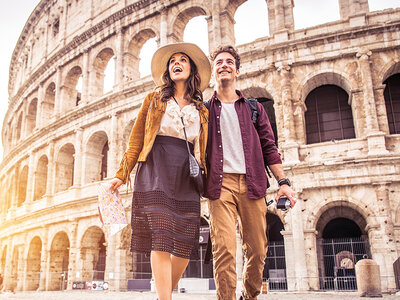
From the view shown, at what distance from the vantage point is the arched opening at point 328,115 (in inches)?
555

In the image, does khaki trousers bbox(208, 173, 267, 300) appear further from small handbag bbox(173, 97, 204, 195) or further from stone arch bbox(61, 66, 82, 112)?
stone arch bbox(61, 66, 82, 112)

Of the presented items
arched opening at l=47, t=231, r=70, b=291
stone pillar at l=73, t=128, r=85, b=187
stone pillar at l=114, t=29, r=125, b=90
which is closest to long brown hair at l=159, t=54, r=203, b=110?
stone pillar at l=114, t=29, r=125, b=90

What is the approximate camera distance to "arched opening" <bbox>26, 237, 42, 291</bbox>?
804 inches

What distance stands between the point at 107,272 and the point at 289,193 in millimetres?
14257

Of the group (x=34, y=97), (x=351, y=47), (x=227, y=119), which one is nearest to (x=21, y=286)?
(x=34, y=97)

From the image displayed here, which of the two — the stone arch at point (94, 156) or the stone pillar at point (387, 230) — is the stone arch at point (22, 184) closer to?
the stone arch at point (94, 156)

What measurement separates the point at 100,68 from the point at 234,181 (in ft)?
59.5

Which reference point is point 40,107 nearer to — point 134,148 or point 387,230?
point 387,230

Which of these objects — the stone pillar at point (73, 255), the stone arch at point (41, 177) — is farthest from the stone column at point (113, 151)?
the stone arch at point (41, 177)

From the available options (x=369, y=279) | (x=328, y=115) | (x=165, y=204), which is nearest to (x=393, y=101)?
(x=328, y=115)

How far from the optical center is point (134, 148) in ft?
9.95

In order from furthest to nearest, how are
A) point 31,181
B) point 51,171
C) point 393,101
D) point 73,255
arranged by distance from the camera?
1. point 31,181
2. point 51,171
3. point 73,255
4. point 393,101

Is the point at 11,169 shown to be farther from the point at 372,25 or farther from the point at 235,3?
the point at 372,25

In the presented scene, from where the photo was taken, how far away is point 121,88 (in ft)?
57.8
